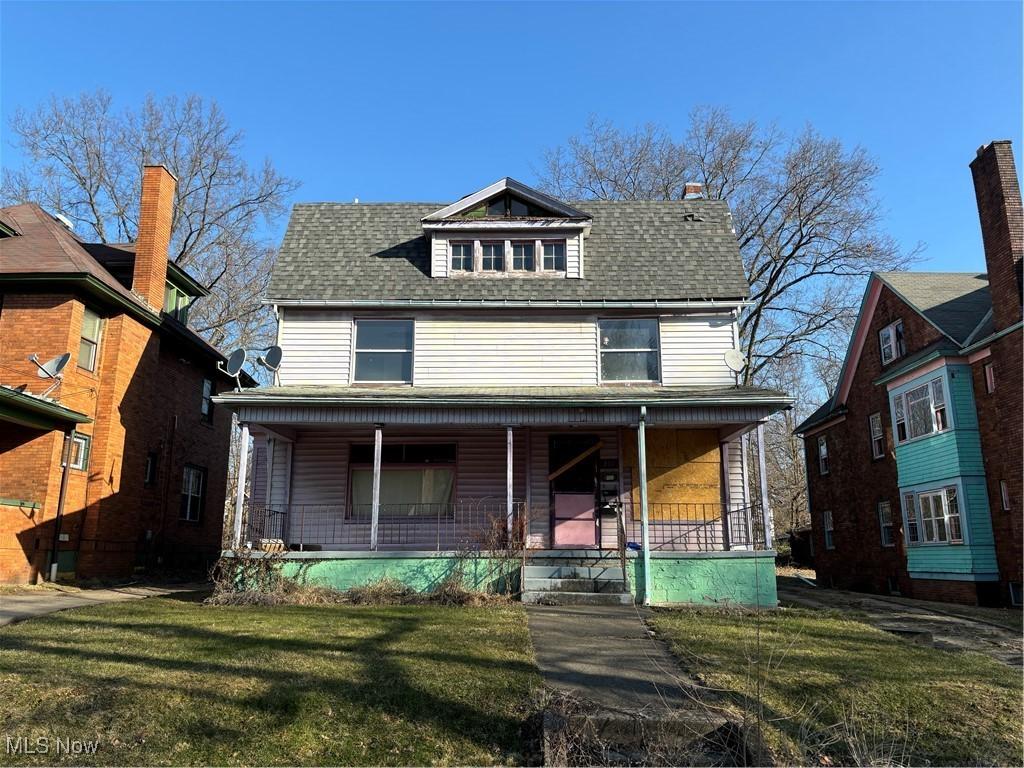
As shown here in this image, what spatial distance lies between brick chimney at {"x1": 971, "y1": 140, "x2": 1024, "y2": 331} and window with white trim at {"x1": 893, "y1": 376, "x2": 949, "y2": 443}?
7.61ft

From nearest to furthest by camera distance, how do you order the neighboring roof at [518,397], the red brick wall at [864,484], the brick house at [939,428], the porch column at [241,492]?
the porch column at [241,492]
the neighboring roof at [518,397]
the brick house at [939,428]
the red brick wall at [864,484]

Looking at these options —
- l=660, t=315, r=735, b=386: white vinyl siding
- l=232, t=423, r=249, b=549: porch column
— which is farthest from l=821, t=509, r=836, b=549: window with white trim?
l=232, t=423, r=249, b=549: porch column

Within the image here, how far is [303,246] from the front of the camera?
1638 cm

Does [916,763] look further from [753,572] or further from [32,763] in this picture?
[753,572]

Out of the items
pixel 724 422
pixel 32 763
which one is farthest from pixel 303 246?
pixel 32 763

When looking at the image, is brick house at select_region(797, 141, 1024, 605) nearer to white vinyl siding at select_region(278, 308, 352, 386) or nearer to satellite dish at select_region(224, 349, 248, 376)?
white vinyl siding at select_region(278, 308, 352, 386)

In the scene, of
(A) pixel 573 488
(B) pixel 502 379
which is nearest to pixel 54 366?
(B) pixel 502 379

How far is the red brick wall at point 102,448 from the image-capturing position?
14.6 meters

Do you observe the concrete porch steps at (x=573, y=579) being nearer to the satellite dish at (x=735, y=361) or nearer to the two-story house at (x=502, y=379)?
the two-story house at (x=502, y=379)

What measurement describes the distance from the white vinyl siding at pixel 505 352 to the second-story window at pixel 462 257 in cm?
138

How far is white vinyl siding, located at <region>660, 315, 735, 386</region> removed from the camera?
14781mm

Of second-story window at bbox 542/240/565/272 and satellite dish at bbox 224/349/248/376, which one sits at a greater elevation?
second-story window at bbox 542/240/565/272

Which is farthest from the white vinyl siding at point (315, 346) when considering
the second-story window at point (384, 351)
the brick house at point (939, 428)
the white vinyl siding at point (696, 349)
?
the brick house at point (939, 428)

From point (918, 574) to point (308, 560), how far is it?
602 inches
